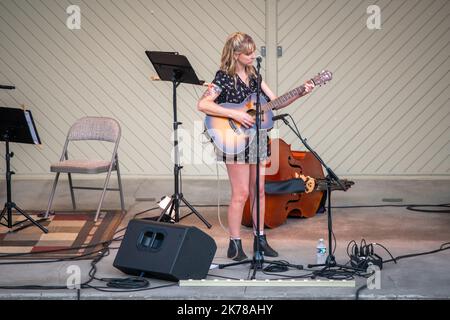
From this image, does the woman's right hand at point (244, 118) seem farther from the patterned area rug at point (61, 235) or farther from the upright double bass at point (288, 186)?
the patterned area rug at point (61, 235)

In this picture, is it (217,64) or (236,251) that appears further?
(217,64)

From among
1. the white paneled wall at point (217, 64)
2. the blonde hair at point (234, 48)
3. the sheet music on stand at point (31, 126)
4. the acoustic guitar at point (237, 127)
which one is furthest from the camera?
the white paneled wall at point (217, 64)

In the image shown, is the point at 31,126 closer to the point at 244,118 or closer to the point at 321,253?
the point at 244,118

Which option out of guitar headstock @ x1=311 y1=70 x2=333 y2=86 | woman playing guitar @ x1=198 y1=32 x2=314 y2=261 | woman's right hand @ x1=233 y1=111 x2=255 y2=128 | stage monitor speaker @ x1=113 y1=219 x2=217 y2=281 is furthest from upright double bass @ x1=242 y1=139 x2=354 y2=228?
stage monitor speaker @ x1=113 y1=219 x2=217 y2=281

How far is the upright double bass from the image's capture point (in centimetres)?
714

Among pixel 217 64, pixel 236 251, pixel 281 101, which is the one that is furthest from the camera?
pixel 217 64

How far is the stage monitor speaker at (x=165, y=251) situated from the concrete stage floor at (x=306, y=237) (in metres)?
0.13

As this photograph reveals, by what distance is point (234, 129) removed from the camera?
20.5 feet

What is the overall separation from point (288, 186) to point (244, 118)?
45.7 inches

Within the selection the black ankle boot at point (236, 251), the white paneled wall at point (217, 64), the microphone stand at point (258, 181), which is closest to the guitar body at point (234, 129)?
the microphone stand at point (258, 181)

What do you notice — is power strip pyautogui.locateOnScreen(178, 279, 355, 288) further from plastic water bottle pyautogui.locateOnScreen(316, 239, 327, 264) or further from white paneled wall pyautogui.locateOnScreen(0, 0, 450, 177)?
white paneled wall pyautogui.locateOnScreen(0, 0, 450, 177)

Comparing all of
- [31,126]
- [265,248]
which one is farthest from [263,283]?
[31,126]

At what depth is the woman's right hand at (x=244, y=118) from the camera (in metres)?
6.16

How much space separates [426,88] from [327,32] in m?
1.21
